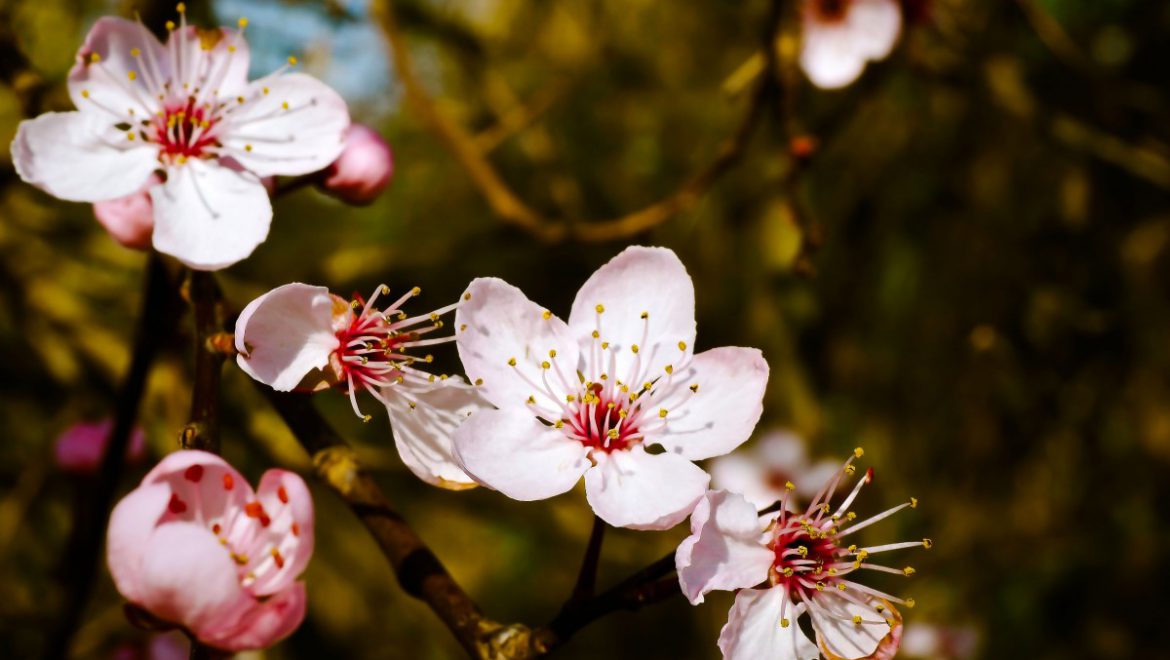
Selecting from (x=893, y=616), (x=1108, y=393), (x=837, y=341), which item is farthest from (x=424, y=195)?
(x=893, y=616)

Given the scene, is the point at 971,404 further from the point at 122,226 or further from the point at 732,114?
the point at 122,226

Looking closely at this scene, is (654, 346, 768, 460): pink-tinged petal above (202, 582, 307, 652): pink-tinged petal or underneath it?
above

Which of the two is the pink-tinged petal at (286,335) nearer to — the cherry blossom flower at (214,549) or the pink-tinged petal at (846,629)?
the cherry blossom flower at (214,549)

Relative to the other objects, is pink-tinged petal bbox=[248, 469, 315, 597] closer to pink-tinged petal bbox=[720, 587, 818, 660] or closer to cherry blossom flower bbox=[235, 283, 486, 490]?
cherry blossom flower bbox=[235, 283, 486, 490]

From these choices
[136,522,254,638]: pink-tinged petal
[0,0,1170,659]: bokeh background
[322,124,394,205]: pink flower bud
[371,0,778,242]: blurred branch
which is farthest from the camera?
[0,0,1170,659]: bokeh background

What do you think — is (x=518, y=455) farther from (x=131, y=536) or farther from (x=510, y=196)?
(x=510, y=196)

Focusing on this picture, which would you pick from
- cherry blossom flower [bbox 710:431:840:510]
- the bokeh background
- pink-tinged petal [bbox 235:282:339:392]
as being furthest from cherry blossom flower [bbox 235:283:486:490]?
cherry blossom flower [bbox 710:431:840:510]
